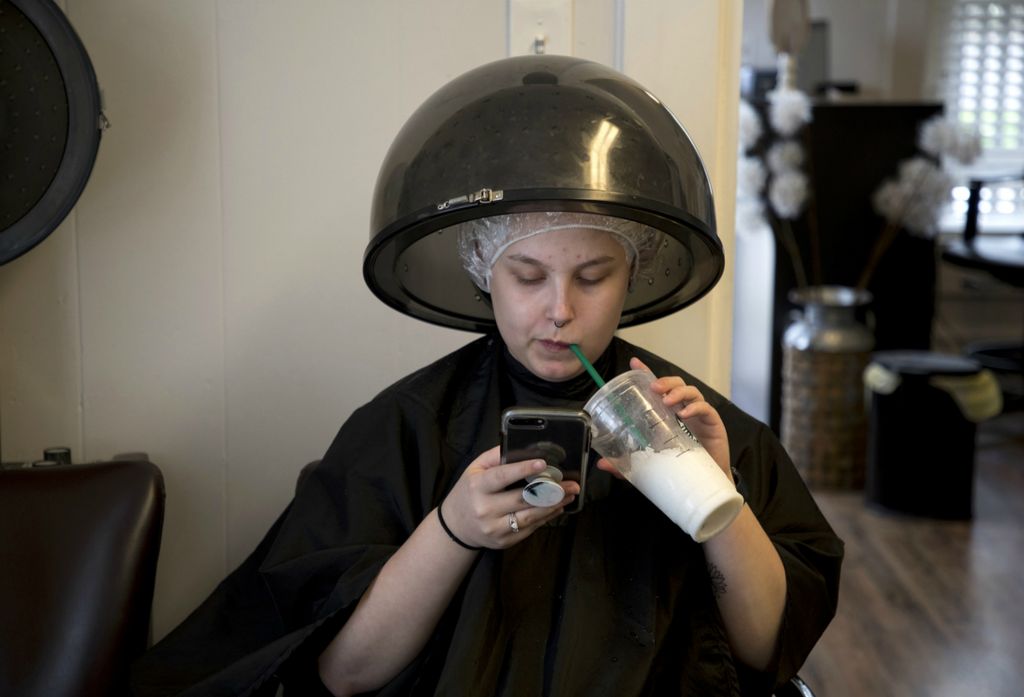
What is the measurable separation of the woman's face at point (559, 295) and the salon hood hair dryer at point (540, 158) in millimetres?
74

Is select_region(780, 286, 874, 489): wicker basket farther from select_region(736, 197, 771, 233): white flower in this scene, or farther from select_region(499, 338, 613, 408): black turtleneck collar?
select_region(499, 338, 613, 408): black turtleneck collar

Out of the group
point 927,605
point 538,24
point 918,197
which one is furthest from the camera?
point 918,197

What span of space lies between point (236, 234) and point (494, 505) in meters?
0.74

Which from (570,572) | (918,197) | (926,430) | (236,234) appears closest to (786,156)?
(918,197)

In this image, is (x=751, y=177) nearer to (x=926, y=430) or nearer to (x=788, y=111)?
(x=788, y=111)

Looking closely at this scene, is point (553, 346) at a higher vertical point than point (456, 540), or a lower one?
higher

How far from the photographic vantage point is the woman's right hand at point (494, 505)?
1057 mm

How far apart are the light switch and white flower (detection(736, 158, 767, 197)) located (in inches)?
96.6

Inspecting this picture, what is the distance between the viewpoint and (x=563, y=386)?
133 cm

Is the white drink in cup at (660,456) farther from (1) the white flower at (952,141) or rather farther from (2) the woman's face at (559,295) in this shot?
(1) the white flower at (952,141)

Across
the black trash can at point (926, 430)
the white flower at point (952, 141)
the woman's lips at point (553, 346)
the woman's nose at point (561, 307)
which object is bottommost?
the black trash can at point (926, 430)

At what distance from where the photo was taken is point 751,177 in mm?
3945

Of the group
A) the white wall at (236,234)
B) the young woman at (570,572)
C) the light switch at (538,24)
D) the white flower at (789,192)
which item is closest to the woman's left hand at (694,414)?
the young woman at (570,572)

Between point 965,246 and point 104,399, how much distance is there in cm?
356
